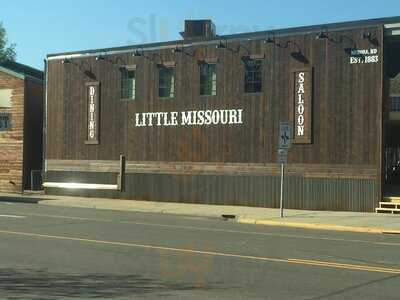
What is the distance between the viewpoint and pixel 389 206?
23922mm

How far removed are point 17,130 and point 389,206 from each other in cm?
1886

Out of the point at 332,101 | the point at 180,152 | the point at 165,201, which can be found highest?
the point at 332,101

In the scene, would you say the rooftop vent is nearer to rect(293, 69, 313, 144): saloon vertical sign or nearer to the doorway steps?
rect(293, 69, 313, 144): saloon vertical sign

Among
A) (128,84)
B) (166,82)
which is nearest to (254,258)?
(166,82)

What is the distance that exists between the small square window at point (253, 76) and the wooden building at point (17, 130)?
1241 centimetres

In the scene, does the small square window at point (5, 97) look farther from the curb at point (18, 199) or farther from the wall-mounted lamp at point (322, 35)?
the wall-mounted lamp at point (322, 35)

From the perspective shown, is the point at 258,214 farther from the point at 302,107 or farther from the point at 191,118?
the point at 191,118

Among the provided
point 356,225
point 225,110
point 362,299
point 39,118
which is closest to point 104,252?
point 362,299

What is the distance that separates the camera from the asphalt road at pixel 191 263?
8.73m

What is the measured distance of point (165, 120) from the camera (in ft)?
96.0

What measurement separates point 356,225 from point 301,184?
6.28 meters

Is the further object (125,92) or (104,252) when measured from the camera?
(125,92)

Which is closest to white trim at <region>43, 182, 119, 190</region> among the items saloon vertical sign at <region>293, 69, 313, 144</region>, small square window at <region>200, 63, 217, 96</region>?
small square window at <region>200, 63, 217, 96</region>

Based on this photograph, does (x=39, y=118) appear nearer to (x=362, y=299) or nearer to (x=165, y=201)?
(x=165, y=201)
